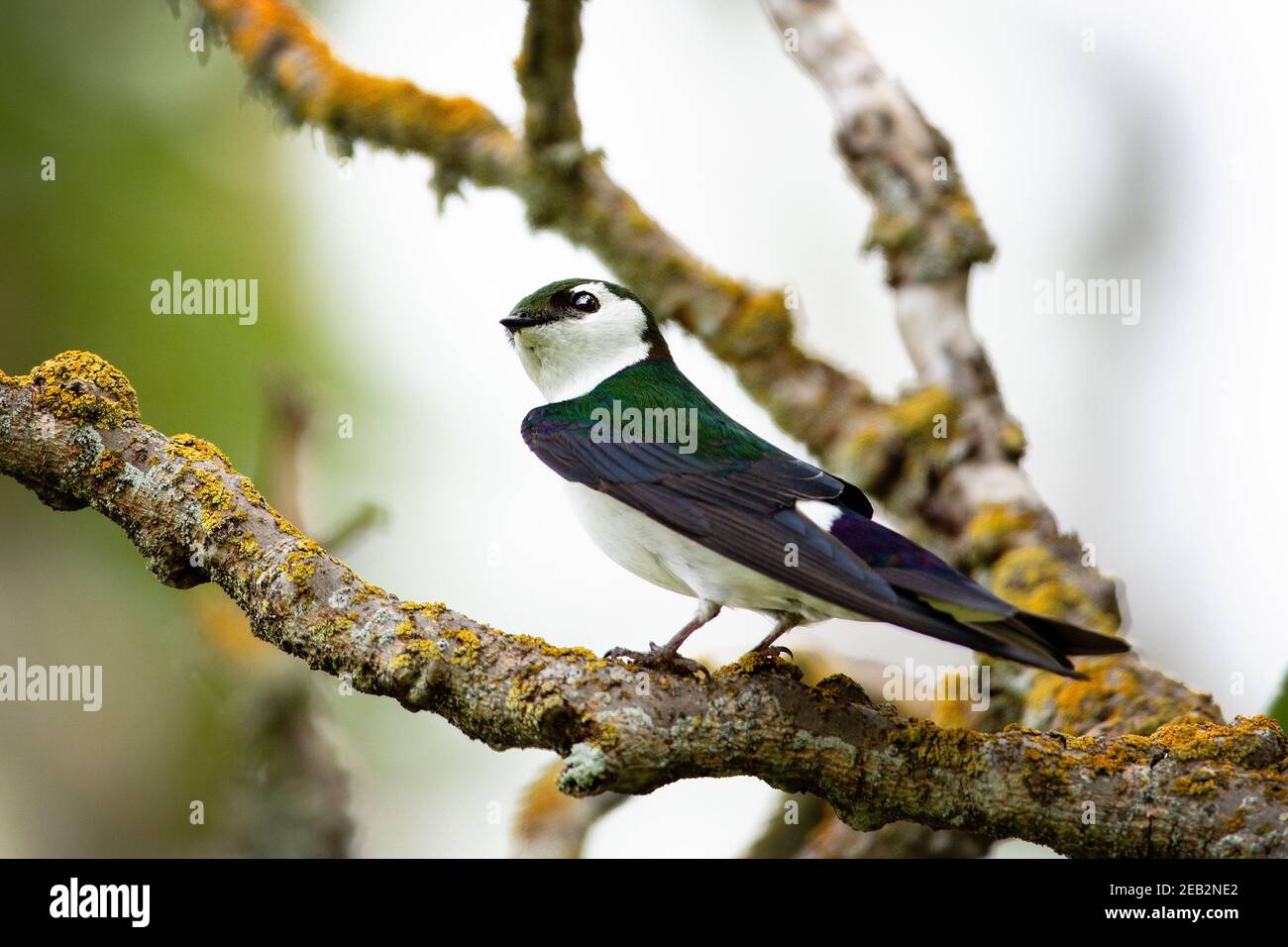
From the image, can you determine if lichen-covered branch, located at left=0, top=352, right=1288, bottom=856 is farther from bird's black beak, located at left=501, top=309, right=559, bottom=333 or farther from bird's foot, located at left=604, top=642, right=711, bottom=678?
bird's black beak, located at left=501, top=309, right=559, bottom=333

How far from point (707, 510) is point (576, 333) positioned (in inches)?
51.8

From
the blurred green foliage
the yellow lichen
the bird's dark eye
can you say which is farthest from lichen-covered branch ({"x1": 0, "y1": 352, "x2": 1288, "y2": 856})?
the blurred green foliage

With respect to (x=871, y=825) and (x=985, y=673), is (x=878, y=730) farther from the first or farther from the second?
(x=985, y=673)

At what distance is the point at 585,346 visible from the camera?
5043 millimetres

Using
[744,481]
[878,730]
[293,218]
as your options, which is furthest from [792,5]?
[293,218]

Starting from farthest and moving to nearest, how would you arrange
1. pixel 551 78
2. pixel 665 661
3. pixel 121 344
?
pixel 121 344
pixel 551 78
pixel 665 661

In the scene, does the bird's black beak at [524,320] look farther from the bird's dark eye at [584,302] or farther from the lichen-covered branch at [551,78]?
the lichen-covered branch at [551,78]

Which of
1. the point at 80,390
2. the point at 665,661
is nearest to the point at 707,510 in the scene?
the point at 665,661

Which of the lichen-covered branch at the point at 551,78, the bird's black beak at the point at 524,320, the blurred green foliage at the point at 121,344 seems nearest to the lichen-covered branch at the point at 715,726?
the bird's black beak at the point at 524,320

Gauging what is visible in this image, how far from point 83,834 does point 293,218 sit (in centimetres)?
464

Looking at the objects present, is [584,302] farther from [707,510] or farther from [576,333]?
[707,510]

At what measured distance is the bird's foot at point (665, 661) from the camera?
11.8 ft

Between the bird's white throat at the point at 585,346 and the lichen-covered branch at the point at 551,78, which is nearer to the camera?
the bird's white throat at the point at 585,346

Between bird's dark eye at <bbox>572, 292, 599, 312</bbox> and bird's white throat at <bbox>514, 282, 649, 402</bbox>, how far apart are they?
0.02m
